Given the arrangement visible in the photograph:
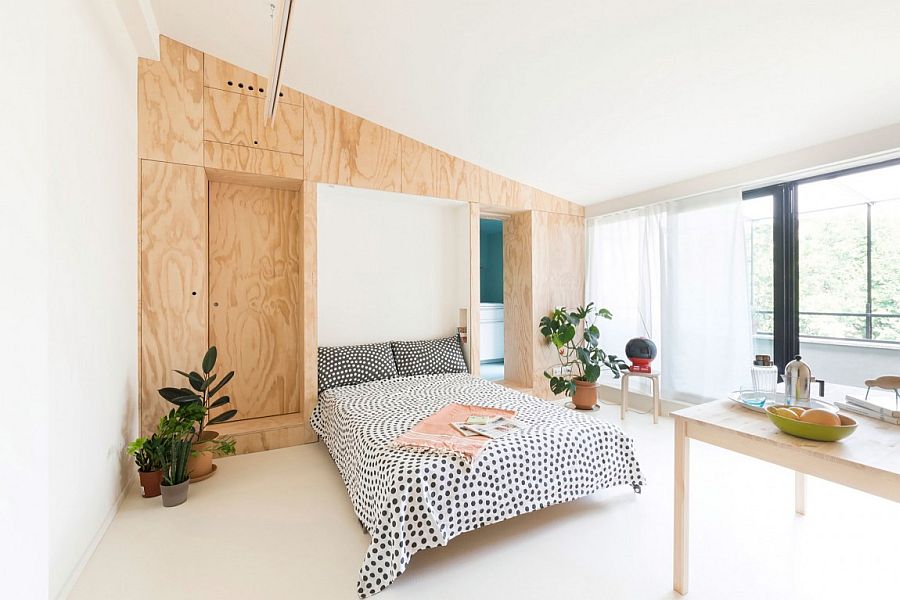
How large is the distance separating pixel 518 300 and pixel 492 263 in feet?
7.36

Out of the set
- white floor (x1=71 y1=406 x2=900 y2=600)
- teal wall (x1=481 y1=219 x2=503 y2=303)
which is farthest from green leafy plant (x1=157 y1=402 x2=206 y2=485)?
teal wall (x1=481 y1=219 x2=503 y2=303)

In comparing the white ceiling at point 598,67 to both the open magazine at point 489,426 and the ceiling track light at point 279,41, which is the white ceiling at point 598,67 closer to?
the ceiling track light at point 279,41

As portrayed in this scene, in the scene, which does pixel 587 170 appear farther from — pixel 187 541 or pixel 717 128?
pixel 187 541

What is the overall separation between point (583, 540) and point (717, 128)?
2880mm

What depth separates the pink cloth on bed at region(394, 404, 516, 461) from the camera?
1.94 m

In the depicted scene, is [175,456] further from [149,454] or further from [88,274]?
[88,274]

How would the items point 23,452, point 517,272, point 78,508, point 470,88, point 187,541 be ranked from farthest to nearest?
point 517,272
point 470,88
point 187,541
point 78,508
point 23,452

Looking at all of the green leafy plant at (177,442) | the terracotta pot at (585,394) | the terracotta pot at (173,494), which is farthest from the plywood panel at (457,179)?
the terracotta pot at (173,494)

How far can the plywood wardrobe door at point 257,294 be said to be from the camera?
10.8 feet

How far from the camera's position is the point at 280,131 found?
3176 millimetres

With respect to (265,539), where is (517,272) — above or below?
above

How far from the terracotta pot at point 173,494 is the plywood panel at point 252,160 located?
85.2 inches

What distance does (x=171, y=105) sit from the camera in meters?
2.83

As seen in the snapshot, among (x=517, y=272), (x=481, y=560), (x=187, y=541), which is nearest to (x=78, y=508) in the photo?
(x=187, y=541)
